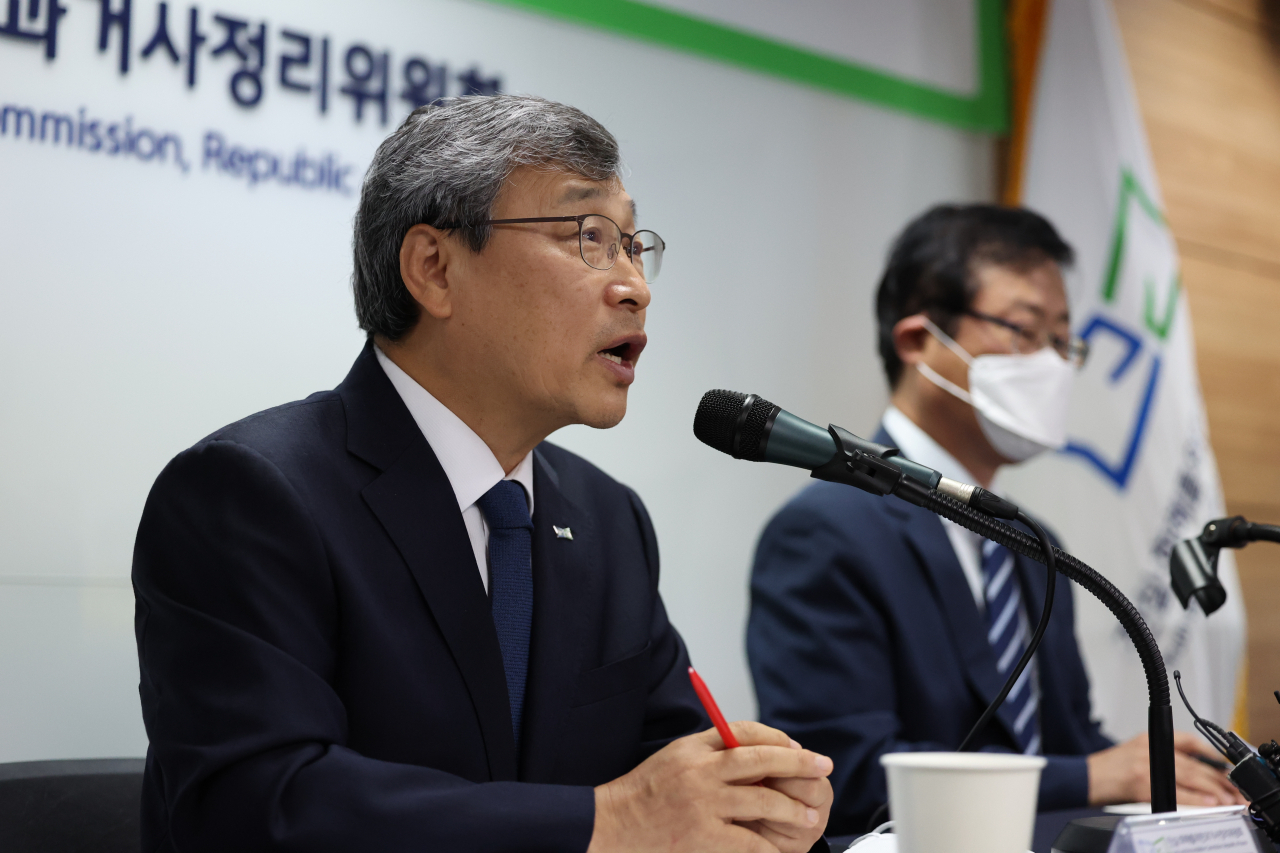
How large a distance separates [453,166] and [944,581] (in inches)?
46.9

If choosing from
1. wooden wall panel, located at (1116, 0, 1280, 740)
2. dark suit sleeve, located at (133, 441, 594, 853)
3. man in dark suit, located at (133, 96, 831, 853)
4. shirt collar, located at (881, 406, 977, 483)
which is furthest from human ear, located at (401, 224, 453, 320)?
wooden wall panel, located at (1116, 0, 1280, 740)

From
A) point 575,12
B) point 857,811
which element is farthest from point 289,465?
point 575,12

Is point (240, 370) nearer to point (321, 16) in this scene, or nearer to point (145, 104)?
point (145, 104)

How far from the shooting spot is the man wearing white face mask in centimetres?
197

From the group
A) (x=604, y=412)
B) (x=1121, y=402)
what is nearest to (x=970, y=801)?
(x=604, y=412)

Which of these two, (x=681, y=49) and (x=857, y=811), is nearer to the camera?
(x=857, y=811)

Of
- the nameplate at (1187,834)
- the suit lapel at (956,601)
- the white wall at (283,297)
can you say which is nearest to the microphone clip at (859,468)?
the nameplate at (1187,834)

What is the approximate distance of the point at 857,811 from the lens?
195 centimetres

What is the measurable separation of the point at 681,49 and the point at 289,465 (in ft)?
6.08

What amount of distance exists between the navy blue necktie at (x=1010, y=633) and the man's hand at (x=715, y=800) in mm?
1135

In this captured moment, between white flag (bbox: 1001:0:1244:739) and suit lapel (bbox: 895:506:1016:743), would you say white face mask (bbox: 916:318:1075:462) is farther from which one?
white flag (bbox: 1001:0:1244:739)

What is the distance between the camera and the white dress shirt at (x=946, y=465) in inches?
90.7

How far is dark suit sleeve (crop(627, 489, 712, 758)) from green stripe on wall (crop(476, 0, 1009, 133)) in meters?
1.50

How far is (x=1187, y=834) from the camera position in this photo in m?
1.04
